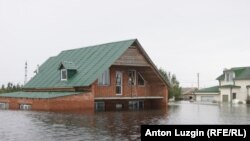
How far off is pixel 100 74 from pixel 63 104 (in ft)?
13.4

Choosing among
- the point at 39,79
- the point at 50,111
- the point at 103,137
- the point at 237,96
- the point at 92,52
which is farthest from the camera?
the point at 237,96

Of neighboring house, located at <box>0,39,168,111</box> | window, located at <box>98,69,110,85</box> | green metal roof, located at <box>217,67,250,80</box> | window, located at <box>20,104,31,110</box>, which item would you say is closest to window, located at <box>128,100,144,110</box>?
neighboring house, located at <box>0,39,168,111</box>

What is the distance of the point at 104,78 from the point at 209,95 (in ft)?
122

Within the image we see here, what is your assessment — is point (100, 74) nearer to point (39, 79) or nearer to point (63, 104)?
point (63, 104)

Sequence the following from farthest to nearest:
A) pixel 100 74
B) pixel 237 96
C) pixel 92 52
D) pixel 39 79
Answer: pixel 237 96 < pixel 39 79 < pixel 92 52 < pixel 100 74

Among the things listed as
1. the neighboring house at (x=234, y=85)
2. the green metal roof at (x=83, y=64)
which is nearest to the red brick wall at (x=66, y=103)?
the green metal roof at (x=83, y=64)

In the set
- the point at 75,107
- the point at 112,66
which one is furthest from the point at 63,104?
the point at 112,66

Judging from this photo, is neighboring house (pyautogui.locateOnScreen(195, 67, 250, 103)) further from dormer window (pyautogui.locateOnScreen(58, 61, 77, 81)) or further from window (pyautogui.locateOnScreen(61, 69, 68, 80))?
window (pyautogui.locateOnScreen(61, 69, 68, 80))

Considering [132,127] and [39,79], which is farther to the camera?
[39,79]

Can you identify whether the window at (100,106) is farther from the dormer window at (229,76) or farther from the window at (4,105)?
the dormer window at (229,76)

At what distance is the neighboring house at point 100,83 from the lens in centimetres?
3400

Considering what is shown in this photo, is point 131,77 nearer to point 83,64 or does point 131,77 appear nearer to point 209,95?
point 83,64

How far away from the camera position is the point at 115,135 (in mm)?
16891

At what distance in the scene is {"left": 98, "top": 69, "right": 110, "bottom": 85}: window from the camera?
37250mm
